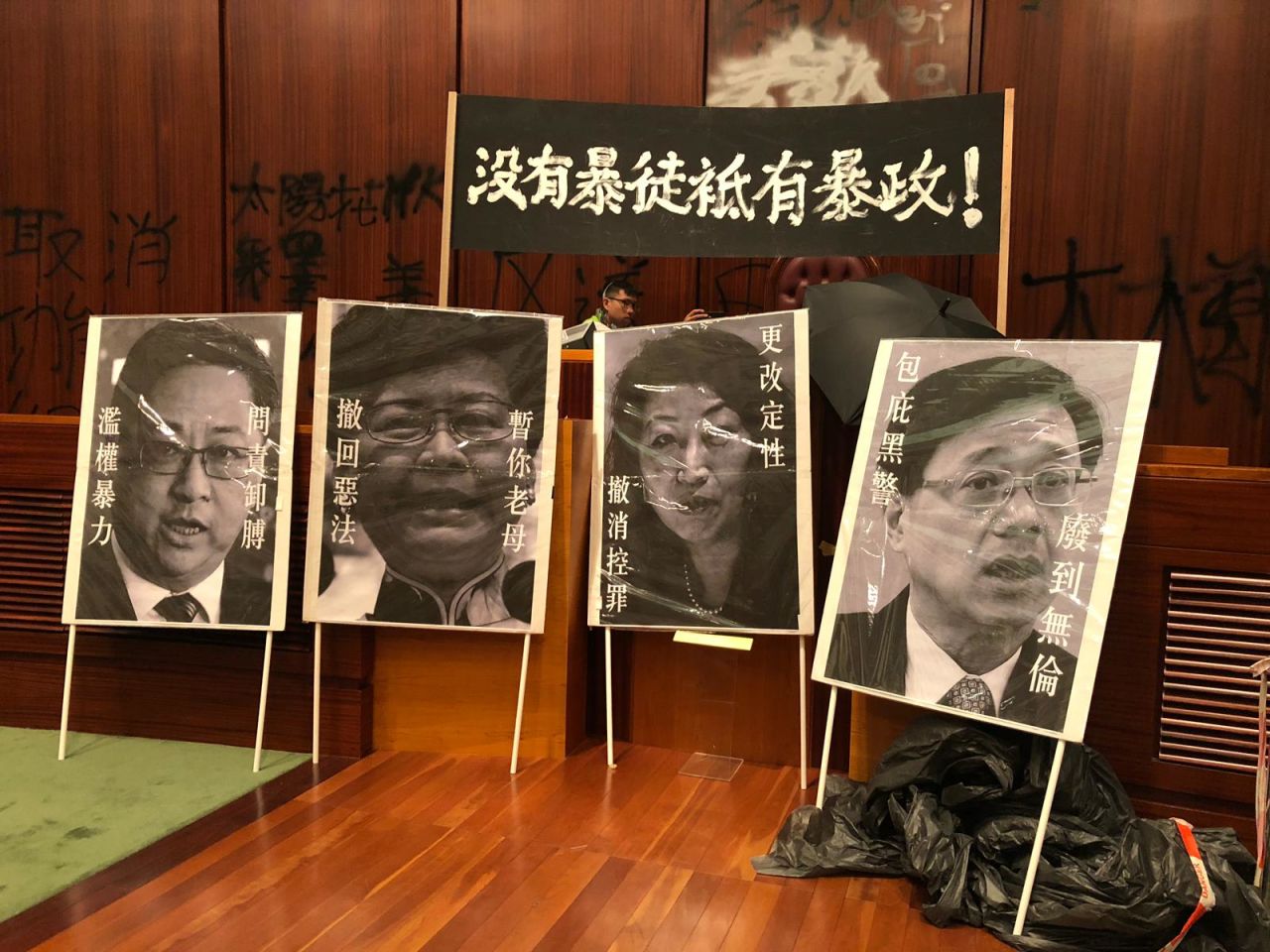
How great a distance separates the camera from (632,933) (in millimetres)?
1905

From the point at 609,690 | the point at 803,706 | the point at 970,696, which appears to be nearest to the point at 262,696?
the point at 609,690

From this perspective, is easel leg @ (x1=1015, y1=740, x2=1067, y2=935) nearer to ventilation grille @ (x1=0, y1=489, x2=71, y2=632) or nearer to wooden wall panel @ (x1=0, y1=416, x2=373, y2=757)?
wooden wall panel @ (x1=0, y1=416, x2=373, y2=757)

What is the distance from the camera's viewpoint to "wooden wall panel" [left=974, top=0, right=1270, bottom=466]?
3414 millimetres

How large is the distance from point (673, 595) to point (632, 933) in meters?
0.98

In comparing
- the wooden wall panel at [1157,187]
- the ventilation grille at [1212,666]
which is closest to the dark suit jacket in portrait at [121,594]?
the ventilation grille at [1212,666]

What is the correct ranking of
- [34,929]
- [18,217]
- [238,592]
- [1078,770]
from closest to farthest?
[34,929] < [1078,770] < [238,592] < [18,217]

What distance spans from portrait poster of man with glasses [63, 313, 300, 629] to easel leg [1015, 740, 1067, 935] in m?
1.91

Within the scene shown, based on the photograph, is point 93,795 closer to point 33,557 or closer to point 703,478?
point 33,557

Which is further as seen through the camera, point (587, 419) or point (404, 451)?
point (587, 419)

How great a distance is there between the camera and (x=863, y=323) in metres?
2.64

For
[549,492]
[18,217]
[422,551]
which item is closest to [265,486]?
[422,551]

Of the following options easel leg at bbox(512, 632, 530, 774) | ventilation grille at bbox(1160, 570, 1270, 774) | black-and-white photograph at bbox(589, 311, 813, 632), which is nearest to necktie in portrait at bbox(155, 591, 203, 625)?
easel leg at bbox(512, 632, 530, 774)

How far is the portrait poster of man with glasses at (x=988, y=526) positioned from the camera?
2.06 m

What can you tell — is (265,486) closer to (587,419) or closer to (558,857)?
(587,419)
